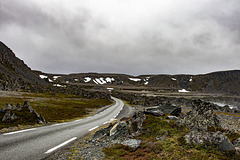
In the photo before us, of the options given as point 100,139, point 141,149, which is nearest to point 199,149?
point 141,149

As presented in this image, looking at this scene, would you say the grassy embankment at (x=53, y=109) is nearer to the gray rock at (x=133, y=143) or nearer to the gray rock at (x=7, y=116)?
the gray rock at (x=7, y=116)

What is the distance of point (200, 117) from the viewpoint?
9.69 metres

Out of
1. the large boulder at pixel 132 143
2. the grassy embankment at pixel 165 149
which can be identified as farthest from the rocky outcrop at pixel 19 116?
the grassy embankment at pixel 165 149

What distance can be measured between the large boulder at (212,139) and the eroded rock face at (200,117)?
0.70 m

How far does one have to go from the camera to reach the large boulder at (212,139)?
689cm

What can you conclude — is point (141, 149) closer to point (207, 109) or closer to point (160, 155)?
point (160, 155)

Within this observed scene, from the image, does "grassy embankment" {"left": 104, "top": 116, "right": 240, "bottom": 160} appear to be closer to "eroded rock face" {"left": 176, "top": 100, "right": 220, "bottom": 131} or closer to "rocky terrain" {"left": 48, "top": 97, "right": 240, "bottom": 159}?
"rocky terrain" {"left": 48, "top": 97, "right": 240, "bottom": 159}

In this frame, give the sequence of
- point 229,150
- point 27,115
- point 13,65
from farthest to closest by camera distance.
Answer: point 13,65 < point 27,115 < point 229,150

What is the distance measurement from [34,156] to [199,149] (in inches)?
344

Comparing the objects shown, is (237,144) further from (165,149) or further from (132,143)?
(132,143)

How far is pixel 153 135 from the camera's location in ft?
32.9

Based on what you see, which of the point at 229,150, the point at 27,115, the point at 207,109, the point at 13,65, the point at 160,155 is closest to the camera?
the point at 229,150

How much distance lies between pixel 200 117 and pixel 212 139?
86.2 inches

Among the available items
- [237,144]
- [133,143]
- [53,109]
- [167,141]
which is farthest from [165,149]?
[53,109]
